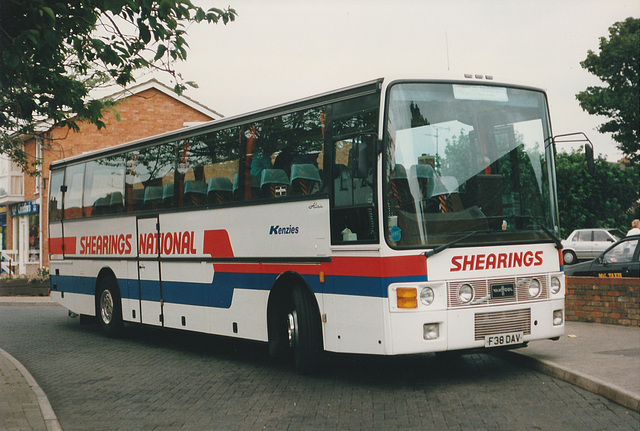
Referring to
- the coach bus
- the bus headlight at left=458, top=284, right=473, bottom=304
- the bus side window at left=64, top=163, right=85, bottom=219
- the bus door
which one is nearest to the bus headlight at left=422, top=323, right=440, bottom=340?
the coach bus

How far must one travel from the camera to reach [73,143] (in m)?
38.4

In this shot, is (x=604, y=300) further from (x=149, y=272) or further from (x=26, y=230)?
(x=26, y=230)

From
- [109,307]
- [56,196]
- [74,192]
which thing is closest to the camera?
[109,307]

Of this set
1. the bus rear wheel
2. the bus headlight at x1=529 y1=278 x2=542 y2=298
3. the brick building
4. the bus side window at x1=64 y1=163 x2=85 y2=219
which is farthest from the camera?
the brick building

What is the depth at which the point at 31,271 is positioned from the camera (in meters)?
34.7

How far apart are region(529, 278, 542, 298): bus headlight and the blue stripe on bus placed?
1425mm

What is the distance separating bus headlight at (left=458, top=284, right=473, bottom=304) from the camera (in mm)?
8719

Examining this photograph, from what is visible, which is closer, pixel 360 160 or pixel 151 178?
pixel 360 160

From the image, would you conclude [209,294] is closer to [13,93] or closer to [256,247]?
[256,247]

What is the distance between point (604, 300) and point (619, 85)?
1053 inches

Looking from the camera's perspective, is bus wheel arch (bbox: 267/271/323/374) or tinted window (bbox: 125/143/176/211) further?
tinted window (bbox: 125/143/176/211)

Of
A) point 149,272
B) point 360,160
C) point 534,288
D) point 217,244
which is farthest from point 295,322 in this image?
point 149,272

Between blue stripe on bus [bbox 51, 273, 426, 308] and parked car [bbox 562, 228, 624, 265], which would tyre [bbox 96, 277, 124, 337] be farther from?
parked car [bbox 562, 228, 624, 265]

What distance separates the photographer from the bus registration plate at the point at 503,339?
28.9 ft
